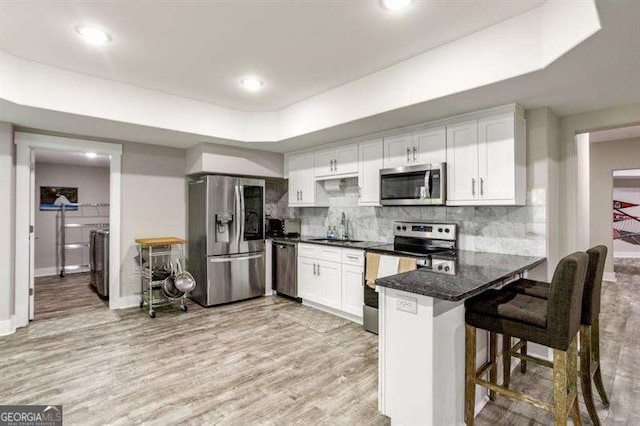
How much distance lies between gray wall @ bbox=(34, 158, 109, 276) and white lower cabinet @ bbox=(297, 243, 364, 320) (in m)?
5.53

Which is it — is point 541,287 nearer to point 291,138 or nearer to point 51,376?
point 291,138

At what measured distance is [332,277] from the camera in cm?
407

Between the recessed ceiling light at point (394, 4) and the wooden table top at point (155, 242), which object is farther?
the wooden table top at point (155, 242)

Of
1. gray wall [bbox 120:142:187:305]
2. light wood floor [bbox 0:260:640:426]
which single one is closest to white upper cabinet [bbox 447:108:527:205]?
light wood floor [bbox 0:260:640:426]

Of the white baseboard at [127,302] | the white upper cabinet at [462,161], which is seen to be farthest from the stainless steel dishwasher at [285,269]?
the white upper cabinet at [462,161]

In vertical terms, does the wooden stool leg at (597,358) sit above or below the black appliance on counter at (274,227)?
below

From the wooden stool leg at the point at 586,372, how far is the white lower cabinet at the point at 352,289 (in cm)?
201

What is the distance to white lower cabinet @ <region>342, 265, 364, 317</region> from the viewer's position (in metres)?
3.74

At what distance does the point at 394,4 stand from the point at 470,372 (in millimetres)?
2300

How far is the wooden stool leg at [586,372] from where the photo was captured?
200 cm

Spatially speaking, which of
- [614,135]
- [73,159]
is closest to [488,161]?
[614,135]

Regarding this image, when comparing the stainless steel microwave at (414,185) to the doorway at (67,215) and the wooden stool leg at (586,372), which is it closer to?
the wooden stool leg at (586,372)

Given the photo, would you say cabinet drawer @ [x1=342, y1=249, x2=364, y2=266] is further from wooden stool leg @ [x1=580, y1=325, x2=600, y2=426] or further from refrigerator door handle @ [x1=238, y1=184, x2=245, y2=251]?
wooden stool leg @ [x1=580, y1=325, x2=600, y2=426]

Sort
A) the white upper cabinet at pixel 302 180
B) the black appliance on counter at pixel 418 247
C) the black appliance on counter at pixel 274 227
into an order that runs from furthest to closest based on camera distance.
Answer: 1. the black appliance on counter at pixel 274 227
2. the white upper cabinet at pixel 302 180
3. the black appliance on counter at pixel 418 247
